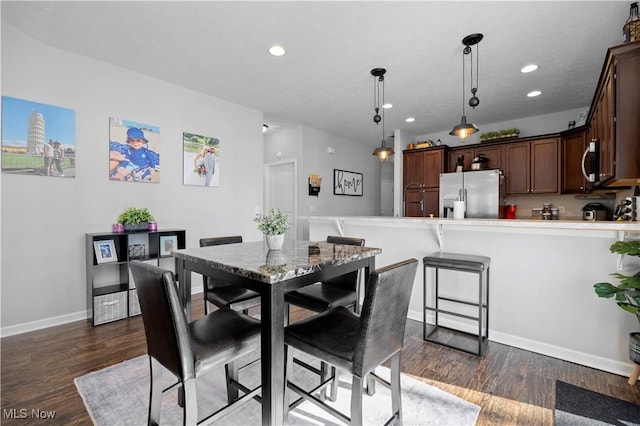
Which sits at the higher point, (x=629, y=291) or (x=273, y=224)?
(x=273, y=224)

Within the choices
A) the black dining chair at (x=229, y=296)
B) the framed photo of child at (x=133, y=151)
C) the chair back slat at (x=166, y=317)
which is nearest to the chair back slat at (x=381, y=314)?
the chair back slat at (x=166, y=317)

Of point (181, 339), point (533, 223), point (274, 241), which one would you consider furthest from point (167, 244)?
point (533, 223)

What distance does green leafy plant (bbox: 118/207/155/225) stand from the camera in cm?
314

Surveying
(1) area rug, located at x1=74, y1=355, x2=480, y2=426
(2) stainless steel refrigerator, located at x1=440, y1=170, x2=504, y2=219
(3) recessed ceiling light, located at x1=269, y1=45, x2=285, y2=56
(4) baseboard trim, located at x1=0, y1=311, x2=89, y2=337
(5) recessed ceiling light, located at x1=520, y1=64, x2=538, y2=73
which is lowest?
(1) area rug, located at x1=74, y1=355, x2=480, y2=426

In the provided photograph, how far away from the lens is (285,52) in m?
2.90

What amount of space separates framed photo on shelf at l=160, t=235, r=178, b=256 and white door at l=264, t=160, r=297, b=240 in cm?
221

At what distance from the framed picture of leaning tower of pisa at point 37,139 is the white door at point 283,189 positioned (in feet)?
10.9

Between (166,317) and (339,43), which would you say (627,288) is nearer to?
(166,317)

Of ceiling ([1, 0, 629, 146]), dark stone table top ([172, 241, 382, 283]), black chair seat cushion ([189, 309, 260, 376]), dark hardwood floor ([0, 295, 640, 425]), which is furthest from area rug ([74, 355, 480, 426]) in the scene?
ceiling ([1, 0, 629, 146])

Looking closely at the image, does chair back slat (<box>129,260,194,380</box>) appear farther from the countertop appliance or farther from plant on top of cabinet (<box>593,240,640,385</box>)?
the countertop appliance

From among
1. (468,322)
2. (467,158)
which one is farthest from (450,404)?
(467,158)

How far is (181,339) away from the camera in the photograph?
1.13m

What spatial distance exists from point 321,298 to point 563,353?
2.08 m

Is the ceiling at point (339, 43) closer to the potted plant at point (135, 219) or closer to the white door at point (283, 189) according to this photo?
the potted plant at point (135, 219)
